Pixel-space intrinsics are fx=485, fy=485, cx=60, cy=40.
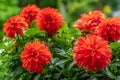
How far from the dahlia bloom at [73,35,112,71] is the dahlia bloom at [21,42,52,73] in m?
0.20

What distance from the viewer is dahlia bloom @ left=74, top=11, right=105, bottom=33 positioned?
10.4ft

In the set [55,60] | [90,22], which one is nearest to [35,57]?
[55,60]

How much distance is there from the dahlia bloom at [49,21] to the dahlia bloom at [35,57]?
0.30m

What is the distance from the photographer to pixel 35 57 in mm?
2666

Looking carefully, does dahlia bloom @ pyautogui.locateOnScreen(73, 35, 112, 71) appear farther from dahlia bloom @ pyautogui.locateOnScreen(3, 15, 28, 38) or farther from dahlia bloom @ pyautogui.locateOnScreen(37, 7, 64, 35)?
dahlia bloom @ pyautogui.locateOnScreen(3, 15, 28, 38)

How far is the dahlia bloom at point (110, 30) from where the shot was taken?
2891 millimetres

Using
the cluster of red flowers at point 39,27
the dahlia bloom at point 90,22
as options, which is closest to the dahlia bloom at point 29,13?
the cluster of red flowers at point 39,27

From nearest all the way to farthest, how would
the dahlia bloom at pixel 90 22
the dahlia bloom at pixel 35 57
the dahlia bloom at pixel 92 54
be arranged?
the dahlia bloom at pixel 92 54, the dahlia bloom at pixel 35 57, the dahlia bloom at pixel 90 22

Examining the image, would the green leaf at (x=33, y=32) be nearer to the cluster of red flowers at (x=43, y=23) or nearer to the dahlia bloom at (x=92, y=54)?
the cluster of red flowers at (x=43, y=23)

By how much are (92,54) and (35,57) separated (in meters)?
0.33

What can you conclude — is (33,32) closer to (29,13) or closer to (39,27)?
(39,27)

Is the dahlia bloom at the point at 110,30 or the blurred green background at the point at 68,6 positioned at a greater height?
the blurred green background at the point at 68,6

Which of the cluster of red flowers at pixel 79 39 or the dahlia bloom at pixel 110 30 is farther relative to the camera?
the dahlia bloom at pixel 110 30

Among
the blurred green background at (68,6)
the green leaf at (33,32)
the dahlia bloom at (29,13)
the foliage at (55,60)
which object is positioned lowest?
the foliage at (55,60)
